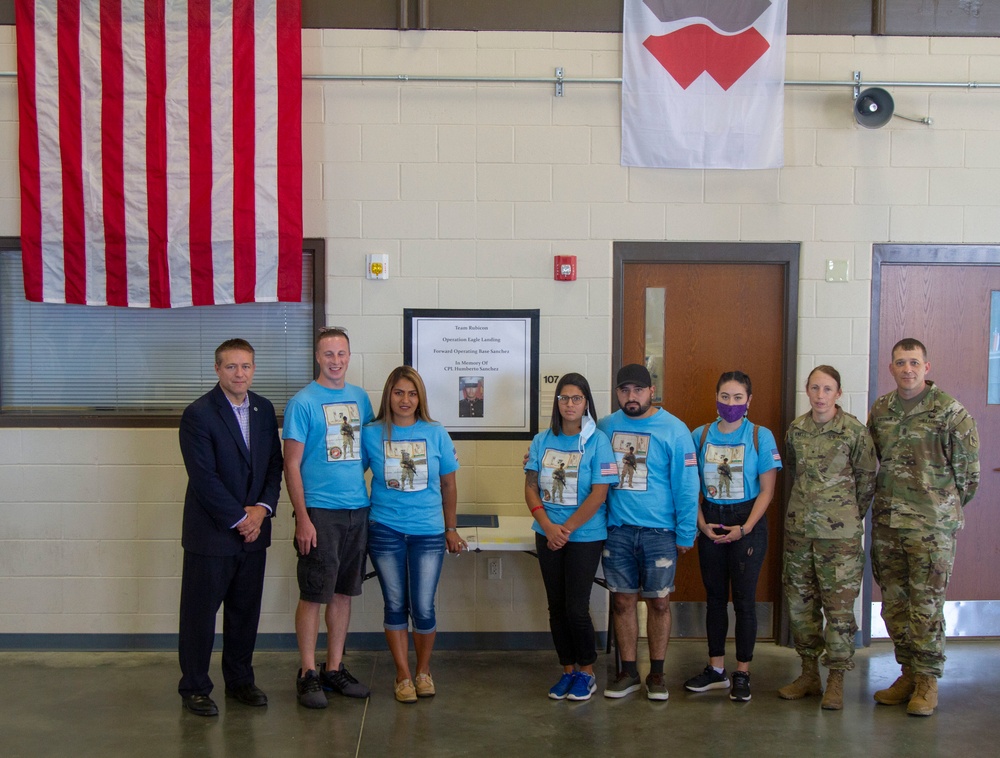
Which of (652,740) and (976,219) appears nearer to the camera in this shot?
(652,740)

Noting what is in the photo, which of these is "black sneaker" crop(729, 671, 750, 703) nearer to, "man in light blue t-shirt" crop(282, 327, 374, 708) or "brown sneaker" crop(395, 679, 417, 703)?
"brown sneaker" crop(395, 679, 417, 703)

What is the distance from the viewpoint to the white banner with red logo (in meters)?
4.71

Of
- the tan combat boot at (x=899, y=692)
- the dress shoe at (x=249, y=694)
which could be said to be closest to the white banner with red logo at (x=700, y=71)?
the tan combat boot at (x=899, y=692)

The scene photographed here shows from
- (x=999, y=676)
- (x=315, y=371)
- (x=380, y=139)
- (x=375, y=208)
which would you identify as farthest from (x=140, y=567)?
(x=999, y=676)

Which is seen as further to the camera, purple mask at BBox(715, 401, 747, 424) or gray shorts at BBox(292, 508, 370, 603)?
purple mask at BBox(715, 401, 747, 424)

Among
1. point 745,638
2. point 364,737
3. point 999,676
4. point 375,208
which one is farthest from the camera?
point 375,208

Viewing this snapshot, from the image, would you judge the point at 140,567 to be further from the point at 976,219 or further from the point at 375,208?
the point at 976,219

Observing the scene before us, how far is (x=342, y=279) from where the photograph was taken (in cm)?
475

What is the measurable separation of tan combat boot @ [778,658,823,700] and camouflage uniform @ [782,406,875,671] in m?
0.13

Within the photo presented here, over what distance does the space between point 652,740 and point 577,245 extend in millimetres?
2470

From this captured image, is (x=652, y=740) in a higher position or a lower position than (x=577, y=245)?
lower

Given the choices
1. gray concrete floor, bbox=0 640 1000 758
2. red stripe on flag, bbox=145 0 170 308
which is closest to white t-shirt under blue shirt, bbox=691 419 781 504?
gray concrete floor, bbox=0 640 1000 758

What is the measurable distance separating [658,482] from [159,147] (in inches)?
120

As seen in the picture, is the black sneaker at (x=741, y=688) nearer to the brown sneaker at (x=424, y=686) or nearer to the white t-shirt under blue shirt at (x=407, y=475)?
the brown sneaker at (x=424, y=686)
